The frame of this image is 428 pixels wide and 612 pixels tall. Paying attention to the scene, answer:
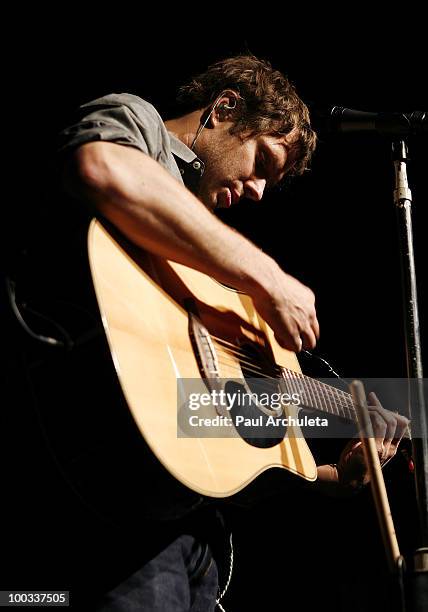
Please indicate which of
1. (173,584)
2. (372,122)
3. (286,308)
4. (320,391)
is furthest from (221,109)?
(173,584)

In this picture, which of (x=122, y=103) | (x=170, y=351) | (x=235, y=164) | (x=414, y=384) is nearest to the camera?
(x=170, y=351)

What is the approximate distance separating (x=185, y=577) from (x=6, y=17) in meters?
2.20

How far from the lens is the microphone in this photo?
1857 millimetres

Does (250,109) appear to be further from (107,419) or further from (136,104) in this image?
(107,419)

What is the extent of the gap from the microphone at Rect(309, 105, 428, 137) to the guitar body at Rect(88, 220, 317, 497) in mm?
717

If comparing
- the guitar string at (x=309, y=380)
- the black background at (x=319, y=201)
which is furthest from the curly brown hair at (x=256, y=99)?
the guitar string at (x=309, y=380)

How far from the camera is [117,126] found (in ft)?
4.49

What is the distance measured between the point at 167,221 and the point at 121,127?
0.80 feet

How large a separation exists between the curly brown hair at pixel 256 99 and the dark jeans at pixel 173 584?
1283 mm

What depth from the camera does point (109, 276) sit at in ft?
3.92

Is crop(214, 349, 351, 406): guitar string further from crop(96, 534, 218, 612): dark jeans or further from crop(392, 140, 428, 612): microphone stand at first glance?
crop(96, 534, 218, 612): dark jeans

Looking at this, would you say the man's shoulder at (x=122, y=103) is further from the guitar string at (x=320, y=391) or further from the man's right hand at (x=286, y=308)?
the guitar string at (x=320, y=391)

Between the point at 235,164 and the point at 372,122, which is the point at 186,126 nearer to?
the point at 235,164

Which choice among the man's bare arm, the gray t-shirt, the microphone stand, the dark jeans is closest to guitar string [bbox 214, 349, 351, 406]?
the man's bare arm
